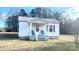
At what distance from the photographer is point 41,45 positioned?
9.99 ft

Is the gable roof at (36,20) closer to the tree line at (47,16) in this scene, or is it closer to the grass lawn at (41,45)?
the tree line at (47,16)

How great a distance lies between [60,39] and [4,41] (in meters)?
0.69

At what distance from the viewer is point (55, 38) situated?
3.04 m

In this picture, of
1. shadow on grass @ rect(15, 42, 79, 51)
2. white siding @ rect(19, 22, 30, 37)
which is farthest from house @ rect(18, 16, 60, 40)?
shadow on grass @ rect(15, 42, 79, 51)

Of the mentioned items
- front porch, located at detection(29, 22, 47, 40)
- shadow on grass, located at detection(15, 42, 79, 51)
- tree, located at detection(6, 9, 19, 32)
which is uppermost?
tree, located at detection(6, 9, 19, 32)

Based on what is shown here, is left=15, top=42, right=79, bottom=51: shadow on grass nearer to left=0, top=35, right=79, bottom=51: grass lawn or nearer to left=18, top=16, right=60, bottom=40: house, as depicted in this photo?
left=0, top=35, right=79, bottom=51: grass lawn

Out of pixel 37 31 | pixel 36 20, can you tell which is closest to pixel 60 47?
pixel 37 31

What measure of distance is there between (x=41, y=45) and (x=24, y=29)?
290mm

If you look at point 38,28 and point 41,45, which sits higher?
point 38,28

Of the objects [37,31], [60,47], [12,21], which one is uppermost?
[12,21]

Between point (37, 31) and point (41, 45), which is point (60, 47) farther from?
point (37, 31)

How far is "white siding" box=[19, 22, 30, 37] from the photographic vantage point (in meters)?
3.02
